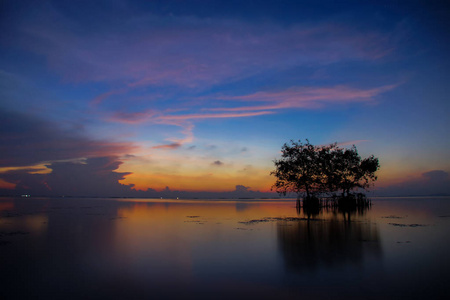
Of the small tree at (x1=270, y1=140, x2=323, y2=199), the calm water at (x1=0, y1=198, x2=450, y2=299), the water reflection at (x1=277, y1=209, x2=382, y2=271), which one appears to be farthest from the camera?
the small tree at (x1=270, y1=140, x2=323, y2=199)

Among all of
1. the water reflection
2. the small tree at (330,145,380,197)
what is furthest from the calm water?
the small tree at (330,145,380,197)

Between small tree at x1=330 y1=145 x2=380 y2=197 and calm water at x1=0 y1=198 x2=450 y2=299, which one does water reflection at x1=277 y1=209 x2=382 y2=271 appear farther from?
small tree at x1=330 y1=145 x2=380 y2=197

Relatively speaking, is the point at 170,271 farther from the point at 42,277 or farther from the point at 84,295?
the point at 42,277

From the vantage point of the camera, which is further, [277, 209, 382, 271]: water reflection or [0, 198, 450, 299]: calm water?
[277, 209, 382, 271]: water reflection

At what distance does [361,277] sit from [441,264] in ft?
16.0

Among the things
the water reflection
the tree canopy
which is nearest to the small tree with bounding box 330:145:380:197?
the tree canopy

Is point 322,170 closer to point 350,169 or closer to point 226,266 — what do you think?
point 350,169

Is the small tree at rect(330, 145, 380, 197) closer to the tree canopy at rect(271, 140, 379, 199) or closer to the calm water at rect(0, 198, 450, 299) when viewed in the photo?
the tree canopy at rect(271, 140, 379, 199)

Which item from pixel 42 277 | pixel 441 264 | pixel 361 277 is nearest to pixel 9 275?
pixel 42 277

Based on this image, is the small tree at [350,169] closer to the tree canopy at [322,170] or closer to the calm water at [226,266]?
the tree canopy at [322,170]

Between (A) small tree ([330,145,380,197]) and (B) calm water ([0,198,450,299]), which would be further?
(A) small tree ([330,145,380,197])

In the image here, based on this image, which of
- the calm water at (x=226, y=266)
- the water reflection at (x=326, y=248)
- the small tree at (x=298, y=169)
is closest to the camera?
the calm water at (x=226, y=266)

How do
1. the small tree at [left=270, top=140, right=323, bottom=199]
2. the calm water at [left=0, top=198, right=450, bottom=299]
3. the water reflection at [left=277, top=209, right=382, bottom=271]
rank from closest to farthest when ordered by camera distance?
1. the calm water at [left=0, top=198, right=450, bottom=299]
2. the water reflection at [left=277, top=209, right=382, bottom=271]
3. the small tree at [left=270, top=140, right=323, bottom=199]

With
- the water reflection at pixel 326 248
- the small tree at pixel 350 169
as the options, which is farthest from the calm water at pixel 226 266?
the small tree at pixel 350 169
